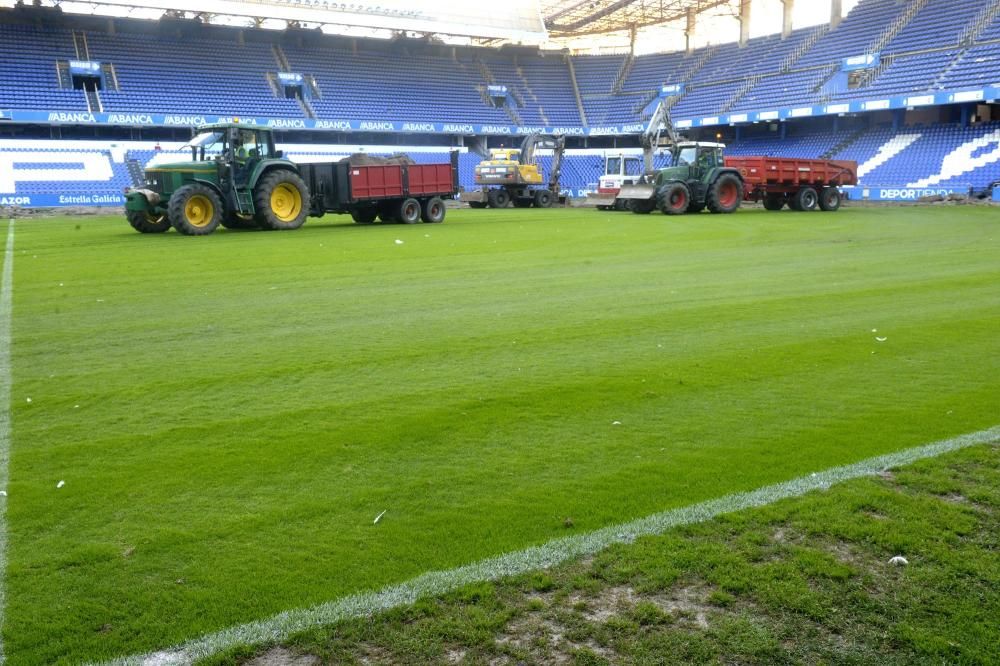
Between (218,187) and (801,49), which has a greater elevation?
(801,49)

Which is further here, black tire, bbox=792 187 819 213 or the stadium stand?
the stadium stand

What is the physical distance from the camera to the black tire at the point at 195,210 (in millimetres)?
16703

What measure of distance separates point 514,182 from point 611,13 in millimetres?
23163

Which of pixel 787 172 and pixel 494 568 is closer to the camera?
pixel 494 568

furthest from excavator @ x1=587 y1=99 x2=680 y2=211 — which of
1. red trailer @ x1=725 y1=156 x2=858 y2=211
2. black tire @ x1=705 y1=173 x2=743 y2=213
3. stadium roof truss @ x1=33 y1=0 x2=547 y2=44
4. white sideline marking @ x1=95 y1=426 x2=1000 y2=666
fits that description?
white sideline marking @ x1=95 y1=426 x2=1000 y2=666

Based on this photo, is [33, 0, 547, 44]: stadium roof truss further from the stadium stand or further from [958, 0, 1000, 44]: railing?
[958, 0, 1000, 44]: railing

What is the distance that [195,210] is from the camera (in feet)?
57.1

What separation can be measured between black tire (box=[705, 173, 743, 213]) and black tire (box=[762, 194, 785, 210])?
2.79 metres

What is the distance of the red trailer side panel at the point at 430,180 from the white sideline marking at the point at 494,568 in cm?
1787

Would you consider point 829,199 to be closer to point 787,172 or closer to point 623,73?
point 787,172

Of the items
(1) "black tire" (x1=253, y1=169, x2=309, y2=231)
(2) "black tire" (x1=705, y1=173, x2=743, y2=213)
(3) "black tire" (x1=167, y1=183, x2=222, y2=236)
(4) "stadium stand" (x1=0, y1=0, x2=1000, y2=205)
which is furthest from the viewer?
(4) "stadium stand" (x1=0, y1=0, x2=1000, y2=205)

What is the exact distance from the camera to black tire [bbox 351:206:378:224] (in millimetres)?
21453

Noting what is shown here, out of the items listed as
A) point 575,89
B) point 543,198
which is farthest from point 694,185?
point 575,89

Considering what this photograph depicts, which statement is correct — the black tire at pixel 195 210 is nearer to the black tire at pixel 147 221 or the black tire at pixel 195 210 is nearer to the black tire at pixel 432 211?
the black tire at pixel 147 221
